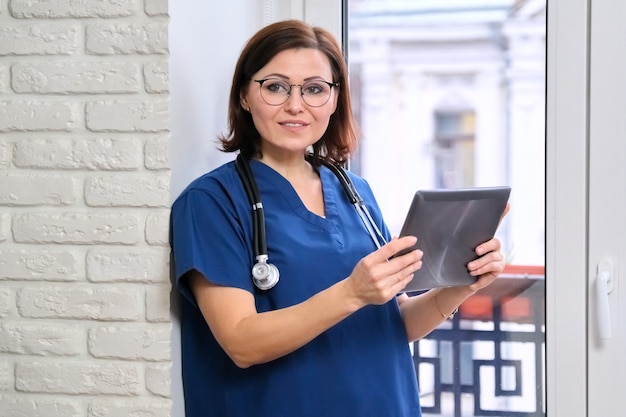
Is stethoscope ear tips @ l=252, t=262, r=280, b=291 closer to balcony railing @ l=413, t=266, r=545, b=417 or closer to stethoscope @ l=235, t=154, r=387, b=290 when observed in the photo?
stethoscope @ l=235, t=154, r=387, b=290

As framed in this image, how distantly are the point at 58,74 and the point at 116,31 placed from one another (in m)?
0.13

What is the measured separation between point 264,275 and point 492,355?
86 cm

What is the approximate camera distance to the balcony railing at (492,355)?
201 cm

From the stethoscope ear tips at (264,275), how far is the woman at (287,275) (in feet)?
0.06

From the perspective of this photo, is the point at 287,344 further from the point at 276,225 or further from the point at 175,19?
the point at 175,19

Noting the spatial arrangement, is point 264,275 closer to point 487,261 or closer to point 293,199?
point 293,199

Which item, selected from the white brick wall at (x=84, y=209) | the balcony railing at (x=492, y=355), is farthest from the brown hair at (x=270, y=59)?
the balcony railing at (x=492, y=355)

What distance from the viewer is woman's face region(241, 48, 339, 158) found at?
1507 mm
